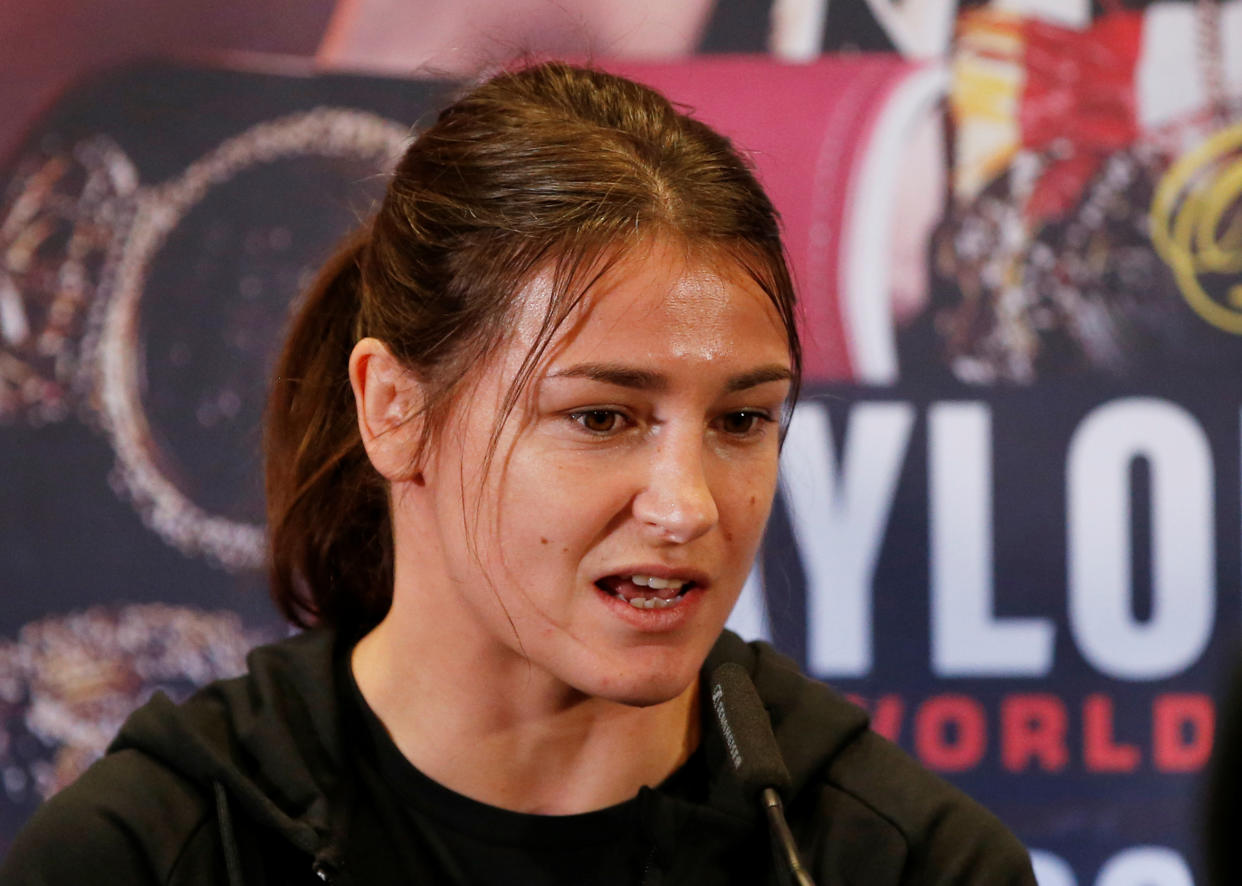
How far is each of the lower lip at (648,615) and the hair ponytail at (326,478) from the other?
1.20ft

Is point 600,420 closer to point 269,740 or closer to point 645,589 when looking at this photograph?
point 645,589

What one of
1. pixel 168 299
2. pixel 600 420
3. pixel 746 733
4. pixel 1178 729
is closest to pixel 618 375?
pixel 600 420

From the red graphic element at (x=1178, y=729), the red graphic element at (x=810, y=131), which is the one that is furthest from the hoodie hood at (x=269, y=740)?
the red graphic element at (x=1178, y=729)

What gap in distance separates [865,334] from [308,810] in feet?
4.19

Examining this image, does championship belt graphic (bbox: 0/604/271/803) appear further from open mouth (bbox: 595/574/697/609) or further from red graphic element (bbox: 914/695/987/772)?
open mouth (bbox: 595/574/697/609)

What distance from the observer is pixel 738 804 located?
4.38 feet

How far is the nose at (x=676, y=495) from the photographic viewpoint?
46.5 inches

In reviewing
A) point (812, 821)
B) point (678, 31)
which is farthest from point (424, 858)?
point (678, 31)

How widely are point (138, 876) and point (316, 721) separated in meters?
0.21

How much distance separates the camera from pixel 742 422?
1283 mm

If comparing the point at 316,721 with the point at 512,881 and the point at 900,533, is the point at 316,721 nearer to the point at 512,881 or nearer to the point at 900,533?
the point at 512,881

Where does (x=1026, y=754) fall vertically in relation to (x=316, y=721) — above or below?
below

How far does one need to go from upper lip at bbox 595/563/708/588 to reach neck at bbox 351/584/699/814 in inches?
7.2

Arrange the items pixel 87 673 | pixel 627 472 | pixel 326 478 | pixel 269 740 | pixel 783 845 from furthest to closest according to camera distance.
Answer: pixel 87 673 → pixel 326 478 → pixel 269 740 → pixel 627 472 → pixel 783 845
